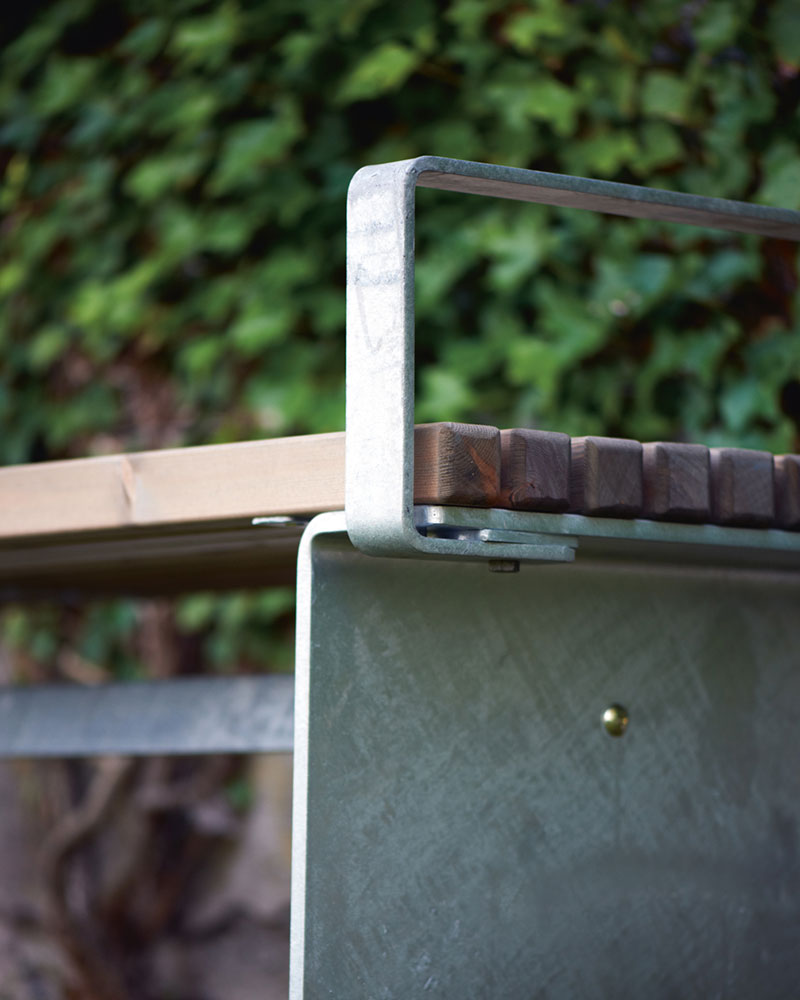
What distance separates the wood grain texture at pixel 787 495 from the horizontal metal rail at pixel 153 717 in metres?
0.54

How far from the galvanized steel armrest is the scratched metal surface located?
6 cm

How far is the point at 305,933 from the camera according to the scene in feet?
2.62

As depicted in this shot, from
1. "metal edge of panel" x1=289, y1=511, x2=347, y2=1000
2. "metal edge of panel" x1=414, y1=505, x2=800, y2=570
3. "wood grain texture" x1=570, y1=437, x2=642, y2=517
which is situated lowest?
"metal edge of panel" x1=289, y1=511, x2=347, y2=1000

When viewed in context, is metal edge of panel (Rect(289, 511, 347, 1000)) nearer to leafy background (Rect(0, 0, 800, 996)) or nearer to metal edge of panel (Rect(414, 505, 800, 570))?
metal edge of panel (Rect(414, 505, 800, 570))

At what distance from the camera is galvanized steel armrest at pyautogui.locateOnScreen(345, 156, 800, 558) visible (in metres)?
0.78

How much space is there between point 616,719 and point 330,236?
1.44m

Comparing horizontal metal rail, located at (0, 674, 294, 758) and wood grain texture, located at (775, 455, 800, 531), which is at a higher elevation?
wood grain texture, located at (775, 455, 800, 531)

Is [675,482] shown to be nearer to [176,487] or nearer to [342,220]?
[176,487]

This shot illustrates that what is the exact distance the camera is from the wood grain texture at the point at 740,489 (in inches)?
36.8

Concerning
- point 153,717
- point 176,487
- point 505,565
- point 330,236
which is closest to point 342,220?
point 330,236

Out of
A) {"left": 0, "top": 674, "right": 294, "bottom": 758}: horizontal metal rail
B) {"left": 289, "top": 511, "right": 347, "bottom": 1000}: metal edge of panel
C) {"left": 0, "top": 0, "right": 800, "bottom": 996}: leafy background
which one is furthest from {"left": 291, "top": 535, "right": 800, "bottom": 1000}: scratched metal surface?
{"left": 0, "top": 0, "right": 800, "bottom": 996}: leafy background

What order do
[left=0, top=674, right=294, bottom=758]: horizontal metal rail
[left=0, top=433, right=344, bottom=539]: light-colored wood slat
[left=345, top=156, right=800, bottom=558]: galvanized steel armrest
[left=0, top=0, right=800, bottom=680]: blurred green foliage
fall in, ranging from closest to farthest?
1. [left=345, top=156, right=800, bottom=558]: galvanized steel armrest
2. [left=0, top=433, right=344, bottom=539]: light-colored wood slat
3. [left=0, top=674, right=294, bottom=758]: horizontal metal rail
4. [left=0, top=0, right=800, bottom=680]: blurred green foliage

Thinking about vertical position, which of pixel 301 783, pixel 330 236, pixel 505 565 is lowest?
pixel 301 783

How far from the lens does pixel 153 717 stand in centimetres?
148
